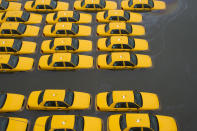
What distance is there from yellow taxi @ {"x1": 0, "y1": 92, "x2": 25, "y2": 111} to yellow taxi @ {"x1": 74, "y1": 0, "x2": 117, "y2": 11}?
36.1 ft

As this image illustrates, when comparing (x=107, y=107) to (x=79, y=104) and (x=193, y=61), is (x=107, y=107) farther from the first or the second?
(x=193, y=61)

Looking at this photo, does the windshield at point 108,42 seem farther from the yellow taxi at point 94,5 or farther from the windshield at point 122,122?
the windshield at point 122,122

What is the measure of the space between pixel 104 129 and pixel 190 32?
40.6 ft

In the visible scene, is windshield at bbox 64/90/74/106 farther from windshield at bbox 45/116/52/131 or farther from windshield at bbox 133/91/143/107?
windshield at bbox 133/91/143/107

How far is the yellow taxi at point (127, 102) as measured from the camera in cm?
1341

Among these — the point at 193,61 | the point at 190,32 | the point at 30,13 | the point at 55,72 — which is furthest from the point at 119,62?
the point at 30,13

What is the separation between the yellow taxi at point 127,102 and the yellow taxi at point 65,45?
5.09 meters

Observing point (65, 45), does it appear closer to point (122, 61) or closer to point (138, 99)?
point (122, 61)

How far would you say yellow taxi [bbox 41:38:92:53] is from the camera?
55.7 ft

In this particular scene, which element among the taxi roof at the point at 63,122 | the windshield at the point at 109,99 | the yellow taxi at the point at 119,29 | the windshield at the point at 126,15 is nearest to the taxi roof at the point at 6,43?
the yellow taxi at the point at 119,29

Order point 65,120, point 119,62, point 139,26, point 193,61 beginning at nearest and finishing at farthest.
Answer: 1. point 65,120
2. point 119,62
3. point 193,61
4. point 139,26

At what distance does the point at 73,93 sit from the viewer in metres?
14.2

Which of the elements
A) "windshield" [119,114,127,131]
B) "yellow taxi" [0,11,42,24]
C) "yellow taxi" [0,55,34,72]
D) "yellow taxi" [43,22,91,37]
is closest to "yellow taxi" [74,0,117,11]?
"yellow taxi" [43,22,91,37]

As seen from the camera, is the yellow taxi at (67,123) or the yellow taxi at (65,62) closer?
the yellow taxi at (67,123)
